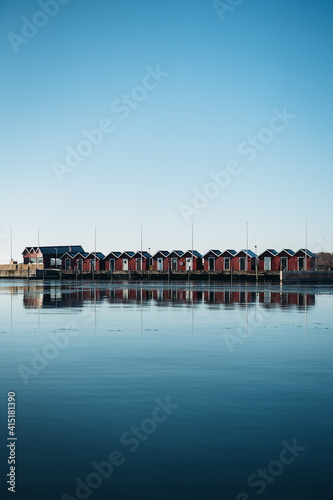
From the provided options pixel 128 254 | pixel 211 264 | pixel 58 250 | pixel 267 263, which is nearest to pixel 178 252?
pixel 211 264

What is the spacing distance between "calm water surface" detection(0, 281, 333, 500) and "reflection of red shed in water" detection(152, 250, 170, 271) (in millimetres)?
115700

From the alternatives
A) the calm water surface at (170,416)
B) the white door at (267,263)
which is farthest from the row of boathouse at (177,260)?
the calm water surface at (170,416)

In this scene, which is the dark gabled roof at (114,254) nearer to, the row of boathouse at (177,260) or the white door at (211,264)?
the row of boathouse at (177,260)

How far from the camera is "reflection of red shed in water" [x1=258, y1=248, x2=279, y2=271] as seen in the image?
123m

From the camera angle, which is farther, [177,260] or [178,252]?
[178,252]

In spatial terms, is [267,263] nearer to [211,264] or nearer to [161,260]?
[211,264]

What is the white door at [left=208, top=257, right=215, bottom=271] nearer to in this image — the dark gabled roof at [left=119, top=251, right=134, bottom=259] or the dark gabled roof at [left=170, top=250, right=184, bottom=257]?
the dark gabled roof at [left=170, top=250, right=184, bottom=257]

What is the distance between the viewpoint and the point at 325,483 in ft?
20.9

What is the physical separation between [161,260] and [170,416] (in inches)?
4994

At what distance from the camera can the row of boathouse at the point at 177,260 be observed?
121 metres

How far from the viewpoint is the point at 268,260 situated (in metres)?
123

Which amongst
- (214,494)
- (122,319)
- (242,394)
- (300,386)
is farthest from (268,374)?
(122,319)

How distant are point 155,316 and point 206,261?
342 ft

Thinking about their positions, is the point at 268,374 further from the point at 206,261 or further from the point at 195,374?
the point at 206,261
